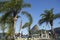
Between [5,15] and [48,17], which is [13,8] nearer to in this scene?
[5,15]

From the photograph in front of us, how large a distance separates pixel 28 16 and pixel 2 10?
3.94 metres

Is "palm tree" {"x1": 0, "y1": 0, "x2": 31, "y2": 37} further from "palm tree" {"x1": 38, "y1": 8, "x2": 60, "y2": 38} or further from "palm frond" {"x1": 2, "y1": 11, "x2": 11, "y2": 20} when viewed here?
"palm tree" {"x1": 38, "y1": 8, "x2": 60, "y2": 38}

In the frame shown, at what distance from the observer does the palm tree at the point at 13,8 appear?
26.3 metres

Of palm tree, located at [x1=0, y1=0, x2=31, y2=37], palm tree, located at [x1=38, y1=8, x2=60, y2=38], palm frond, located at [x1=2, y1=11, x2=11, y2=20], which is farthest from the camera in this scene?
palm tree, located at [x1=38, y1=8, x2=60, y2=38]

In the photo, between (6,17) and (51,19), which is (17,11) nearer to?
(6,17)

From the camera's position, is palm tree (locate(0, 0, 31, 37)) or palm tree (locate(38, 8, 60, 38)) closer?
palm tree (locate(0, 0, 31, 37))

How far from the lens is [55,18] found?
43.8 meters

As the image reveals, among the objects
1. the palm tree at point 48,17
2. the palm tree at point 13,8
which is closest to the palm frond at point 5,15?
the palm tree at point 13,8

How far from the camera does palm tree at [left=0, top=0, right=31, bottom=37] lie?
26.3 m

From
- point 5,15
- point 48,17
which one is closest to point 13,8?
point 5,15

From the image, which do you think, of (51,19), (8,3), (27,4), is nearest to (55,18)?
(51,19)

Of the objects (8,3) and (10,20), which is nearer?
(8,3)

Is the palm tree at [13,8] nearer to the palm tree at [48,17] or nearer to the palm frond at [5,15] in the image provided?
the palm frond at [5,15]

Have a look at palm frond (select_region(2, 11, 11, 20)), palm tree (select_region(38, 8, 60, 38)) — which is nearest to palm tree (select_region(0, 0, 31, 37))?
palm frond (select_region(2, 11, 11, 20))
